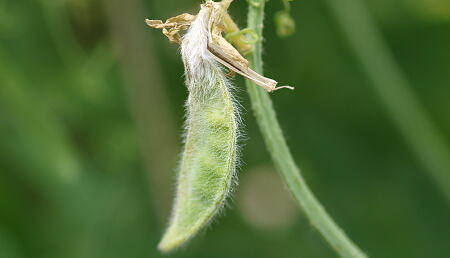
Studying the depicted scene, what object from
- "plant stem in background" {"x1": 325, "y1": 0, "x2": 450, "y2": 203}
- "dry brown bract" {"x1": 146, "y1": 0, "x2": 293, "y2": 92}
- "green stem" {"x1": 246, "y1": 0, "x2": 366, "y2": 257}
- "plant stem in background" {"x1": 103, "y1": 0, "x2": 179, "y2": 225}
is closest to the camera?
"dry brown bract" {"x1": 146, "y1": 0, "x2": 293, "y2": 92}

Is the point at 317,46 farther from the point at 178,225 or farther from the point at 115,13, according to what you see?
the point at 178,225

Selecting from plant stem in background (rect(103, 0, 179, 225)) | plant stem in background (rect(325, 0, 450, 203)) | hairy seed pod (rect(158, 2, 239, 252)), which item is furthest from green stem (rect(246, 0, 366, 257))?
plant stem in background (rect(103, 0, 179, 225))

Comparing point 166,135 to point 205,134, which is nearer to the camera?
point 205,134

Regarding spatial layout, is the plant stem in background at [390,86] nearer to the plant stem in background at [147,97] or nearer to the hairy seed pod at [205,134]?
the plant stem in background at [147,97]

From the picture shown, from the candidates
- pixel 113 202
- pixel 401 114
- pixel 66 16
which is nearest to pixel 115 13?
pixel 66 16

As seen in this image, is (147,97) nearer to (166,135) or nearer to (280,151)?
(166,135)

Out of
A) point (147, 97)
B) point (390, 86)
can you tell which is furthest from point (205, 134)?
point (147, 97)

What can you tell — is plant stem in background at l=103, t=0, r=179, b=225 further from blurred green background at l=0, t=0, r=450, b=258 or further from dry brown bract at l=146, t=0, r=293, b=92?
dry brown bract at l=146, t=0, r=293, b=92
